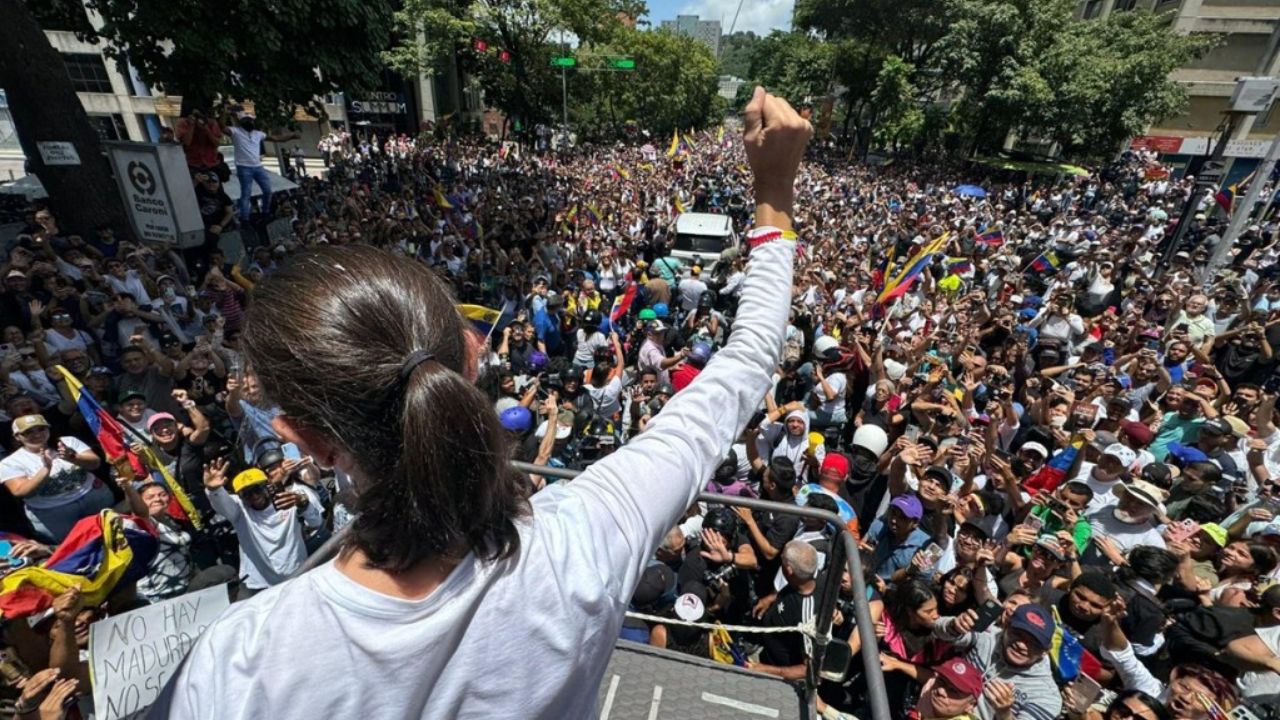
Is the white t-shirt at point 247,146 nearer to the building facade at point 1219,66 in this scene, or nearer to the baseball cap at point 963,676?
the baseball cap at point 963,676

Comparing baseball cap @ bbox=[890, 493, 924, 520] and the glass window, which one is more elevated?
the glass window

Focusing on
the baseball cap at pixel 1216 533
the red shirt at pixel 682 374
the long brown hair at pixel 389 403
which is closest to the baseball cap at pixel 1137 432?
the baseball cap at pixel 1216 533

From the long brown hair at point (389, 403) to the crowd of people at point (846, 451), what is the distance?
0.17 ft

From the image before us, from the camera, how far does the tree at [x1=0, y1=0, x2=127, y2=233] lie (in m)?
7.94

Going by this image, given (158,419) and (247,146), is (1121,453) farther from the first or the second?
(247,146)

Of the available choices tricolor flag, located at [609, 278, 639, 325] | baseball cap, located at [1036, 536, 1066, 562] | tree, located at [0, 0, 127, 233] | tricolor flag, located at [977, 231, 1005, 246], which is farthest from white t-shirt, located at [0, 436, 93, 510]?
tricolor flag, located at [977, 231, 1005, 246]

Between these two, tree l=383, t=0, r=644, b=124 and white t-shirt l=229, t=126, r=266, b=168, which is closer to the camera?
white t-shirt l=229, t=126, r=266, b=168

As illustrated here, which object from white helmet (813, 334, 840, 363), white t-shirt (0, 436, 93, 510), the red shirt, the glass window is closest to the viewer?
white t-shirt (0, 436, 93, 510)

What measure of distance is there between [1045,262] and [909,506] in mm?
10951

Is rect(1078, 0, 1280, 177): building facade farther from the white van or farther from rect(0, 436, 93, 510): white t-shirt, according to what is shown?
rect(0, 436, 93, 510): white t-shirt

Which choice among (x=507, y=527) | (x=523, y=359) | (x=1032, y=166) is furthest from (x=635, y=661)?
(x=1032, y=166)

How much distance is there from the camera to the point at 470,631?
0.75 meters

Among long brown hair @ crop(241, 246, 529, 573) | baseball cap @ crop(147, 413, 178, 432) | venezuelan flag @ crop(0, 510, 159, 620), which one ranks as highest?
long brown hair @ crop(241, 246, 529, 573)

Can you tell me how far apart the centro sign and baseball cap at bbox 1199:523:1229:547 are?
11174 mm
